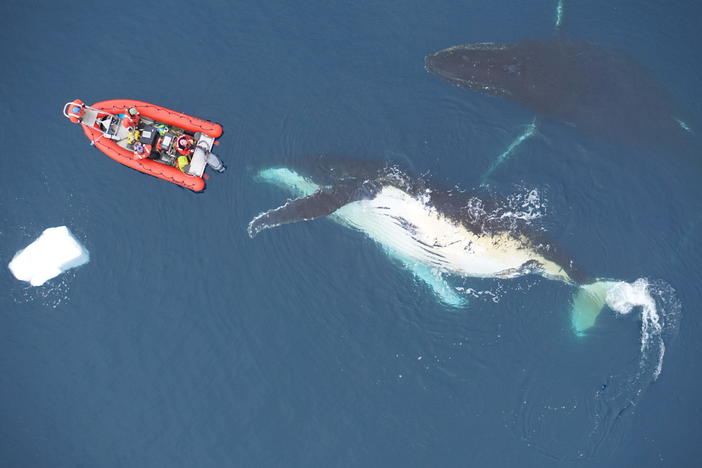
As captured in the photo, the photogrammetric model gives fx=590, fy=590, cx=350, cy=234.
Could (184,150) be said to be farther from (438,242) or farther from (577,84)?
(577,84)

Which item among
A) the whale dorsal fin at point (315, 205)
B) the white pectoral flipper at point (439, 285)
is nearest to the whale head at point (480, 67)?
the whale dorsal fin at point (315, 205)

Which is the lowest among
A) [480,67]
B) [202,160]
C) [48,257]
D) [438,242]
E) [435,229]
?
[438,242]

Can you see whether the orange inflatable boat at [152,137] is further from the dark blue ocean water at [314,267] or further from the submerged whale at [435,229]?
the submerged whale at [435,229]

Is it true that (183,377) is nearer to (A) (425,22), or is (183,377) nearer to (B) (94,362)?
(B) (94,362)

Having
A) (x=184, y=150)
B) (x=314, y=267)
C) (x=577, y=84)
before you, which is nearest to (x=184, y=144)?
(x=184, y=150)

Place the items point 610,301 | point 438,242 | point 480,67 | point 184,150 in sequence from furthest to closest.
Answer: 1. point 480,67
2. point 184,150
3. point 438,242
4. point 610,301

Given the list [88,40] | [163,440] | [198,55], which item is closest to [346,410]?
[163,440]
